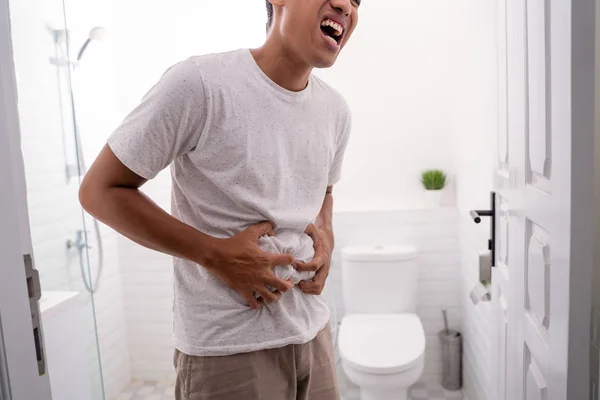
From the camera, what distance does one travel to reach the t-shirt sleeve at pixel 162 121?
88 centimetres

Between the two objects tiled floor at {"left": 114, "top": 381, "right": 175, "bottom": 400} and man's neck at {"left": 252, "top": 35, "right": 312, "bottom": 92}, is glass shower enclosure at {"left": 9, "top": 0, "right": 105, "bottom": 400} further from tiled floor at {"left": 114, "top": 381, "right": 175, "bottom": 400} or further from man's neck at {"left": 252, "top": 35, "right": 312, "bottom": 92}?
tiled floor at {"left": 114, "top": 381, "right": 175, "bottom": 400}

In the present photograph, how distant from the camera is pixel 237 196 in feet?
3.11

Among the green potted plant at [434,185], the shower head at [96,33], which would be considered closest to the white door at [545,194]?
the green potted plant at [434,185]

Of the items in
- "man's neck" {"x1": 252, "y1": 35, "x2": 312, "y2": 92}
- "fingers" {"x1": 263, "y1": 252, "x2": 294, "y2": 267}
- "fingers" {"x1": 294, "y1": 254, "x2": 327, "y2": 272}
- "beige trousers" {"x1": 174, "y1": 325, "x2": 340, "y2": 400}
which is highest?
"man's neck" {"x1": 252, "y1": 35, "x2": 312, "y2": 92}

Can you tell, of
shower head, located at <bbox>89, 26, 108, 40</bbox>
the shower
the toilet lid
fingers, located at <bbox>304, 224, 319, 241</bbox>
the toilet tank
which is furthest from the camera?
the toilet tank

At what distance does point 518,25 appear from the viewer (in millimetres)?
1132

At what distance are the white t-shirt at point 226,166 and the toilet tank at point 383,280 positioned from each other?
4.77 ft

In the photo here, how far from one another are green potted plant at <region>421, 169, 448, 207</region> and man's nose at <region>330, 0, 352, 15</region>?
169 cm

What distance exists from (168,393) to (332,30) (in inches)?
87.6

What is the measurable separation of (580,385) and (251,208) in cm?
59

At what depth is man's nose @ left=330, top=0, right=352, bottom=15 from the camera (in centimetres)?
98

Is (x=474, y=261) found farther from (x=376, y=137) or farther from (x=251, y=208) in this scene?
(x=251, y=208)

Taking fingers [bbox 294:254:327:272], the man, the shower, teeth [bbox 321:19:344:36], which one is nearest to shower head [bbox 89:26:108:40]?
the shower

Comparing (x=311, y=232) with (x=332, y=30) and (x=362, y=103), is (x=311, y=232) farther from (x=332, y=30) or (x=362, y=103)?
(x=362, y=103)
